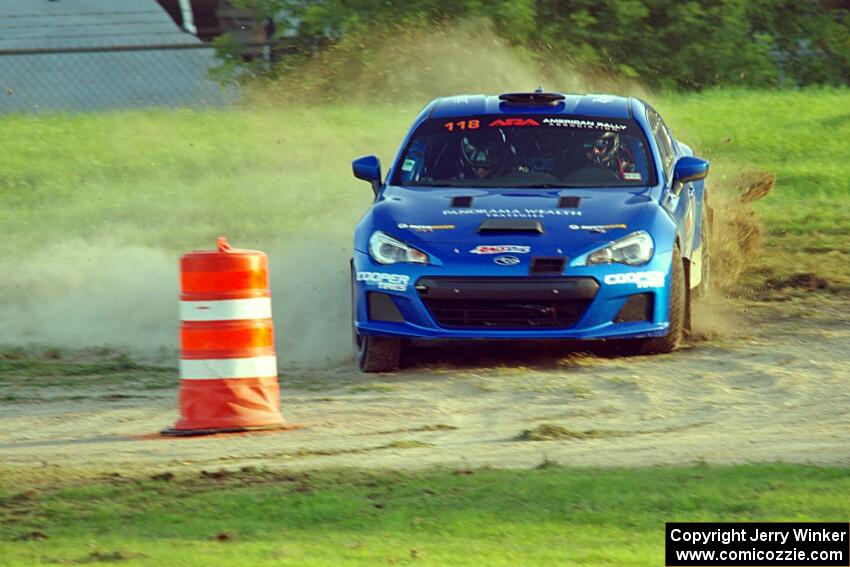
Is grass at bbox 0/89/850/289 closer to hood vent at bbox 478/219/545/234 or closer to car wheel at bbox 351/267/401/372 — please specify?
car wheel at bbox 351/267/401/372

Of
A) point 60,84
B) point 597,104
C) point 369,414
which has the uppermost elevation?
point 597,104

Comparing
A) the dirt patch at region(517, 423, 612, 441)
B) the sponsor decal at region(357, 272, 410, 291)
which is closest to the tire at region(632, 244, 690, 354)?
the sponsor decal at region(357, 272, 410, 291)

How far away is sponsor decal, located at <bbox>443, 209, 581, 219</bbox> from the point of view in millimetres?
10654

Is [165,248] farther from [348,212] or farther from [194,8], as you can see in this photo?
[194,8]

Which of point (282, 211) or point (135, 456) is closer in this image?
point (135, 456)

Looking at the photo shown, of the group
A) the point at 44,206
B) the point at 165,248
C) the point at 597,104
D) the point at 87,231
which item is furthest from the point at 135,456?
the point at 44,206

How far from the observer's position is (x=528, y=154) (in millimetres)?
11672

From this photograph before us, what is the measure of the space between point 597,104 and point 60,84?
18.1 m

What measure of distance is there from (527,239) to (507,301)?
1.20ft

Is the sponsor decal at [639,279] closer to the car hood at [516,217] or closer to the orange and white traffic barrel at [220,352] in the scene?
the car hood at [516,217]

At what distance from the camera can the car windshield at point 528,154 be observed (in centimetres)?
1150

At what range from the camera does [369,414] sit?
→ 9234 millimetres

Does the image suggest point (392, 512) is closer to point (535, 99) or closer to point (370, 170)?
point (370, 170)

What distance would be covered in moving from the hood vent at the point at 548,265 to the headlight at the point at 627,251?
0.16 m
